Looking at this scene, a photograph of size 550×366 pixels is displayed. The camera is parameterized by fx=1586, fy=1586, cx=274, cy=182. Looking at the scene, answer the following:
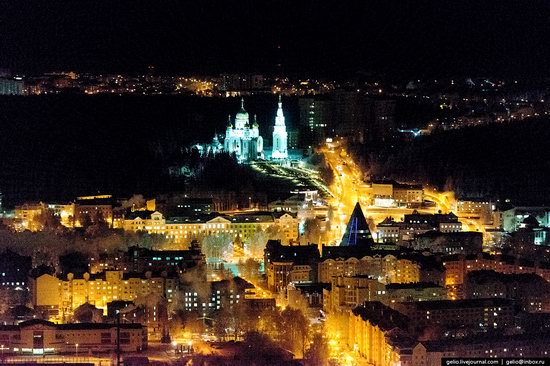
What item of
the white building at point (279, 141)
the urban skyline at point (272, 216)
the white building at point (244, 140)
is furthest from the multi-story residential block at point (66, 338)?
the white building at point (279, 141)

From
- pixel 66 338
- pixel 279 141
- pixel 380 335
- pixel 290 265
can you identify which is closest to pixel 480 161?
pixel 279 141

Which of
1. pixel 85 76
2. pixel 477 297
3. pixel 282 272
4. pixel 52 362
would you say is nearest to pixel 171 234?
pixel 282 272

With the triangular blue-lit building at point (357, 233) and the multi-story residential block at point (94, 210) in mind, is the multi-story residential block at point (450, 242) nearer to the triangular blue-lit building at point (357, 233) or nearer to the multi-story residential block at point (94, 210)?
the triangular blue-lit building at point (357, 233)

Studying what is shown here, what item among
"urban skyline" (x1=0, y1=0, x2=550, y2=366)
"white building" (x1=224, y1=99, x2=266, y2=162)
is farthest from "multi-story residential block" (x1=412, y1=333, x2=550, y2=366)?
"white building" (x1=224, y1=99, x2=266, y2=162)

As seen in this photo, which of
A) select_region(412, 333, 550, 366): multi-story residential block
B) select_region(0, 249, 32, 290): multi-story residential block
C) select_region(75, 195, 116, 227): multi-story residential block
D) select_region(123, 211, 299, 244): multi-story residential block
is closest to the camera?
select_region(412, 333, 550, 366): multi-story residential block

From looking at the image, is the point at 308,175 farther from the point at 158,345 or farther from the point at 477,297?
the point at 158,345

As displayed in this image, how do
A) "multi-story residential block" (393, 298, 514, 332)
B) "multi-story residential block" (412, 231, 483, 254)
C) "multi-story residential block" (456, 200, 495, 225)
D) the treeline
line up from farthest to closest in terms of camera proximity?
the treeline < "multi-story residential block" (456, 200, 495, 225) < "multi-story residential block" (412, 231, 483, 254) < "multi-story residential block" (393, 298, 514, 332)

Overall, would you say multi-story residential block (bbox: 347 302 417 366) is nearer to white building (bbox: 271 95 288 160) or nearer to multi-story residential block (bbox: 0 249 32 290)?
multi-story residential block (bbox: 0 249 32 290)
